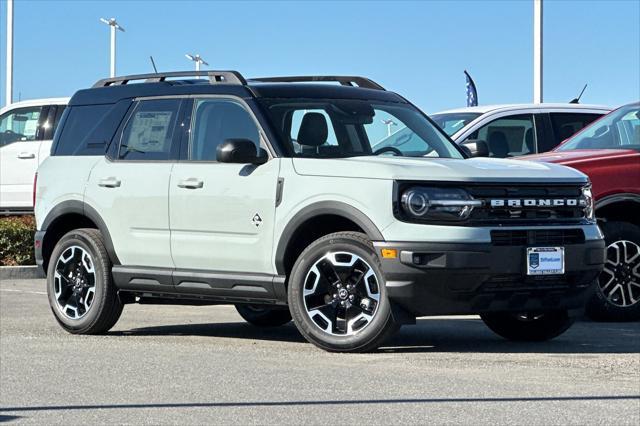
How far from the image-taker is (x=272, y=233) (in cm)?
973

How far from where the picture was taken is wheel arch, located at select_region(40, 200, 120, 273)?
10.9m

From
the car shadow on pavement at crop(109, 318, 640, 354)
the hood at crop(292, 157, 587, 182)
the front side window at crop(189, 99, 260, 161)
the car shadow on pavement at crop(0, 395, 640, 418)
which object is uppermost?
the front side window at crop(189, 99, 260, 161)

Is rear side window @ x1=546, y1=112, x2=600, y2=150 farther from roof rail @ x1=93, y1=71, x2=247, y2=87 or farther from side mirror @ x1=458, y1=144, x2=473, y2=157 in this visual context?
roof rail @ x1=93, y1=71, x2=247, y2=87

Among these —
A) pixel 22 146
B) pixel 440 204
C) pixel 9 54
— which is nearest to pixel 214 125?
pixel 440 204

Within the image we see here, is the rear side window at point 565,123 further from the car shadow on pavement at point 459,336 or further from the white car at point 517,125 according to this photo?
the car shadow on pavement at point 459,336

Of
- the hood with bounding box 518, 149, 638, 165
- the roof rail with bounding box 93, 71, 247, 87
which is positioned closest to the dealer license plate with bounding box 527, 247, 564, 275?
the hood with bounding box 518, 149, 638, 165

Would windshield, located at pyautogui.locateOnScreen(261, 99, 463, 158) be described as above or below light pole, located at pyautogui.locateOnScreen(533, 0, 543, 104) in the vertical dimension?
below

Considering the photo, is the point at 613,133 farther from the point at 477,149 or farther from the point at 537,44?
the point at 537,44

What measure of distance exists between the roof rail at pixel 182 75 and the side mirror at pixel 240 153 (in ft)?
2.53

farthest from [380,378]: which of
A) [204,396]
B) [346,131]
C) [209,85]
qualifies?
[209,85]

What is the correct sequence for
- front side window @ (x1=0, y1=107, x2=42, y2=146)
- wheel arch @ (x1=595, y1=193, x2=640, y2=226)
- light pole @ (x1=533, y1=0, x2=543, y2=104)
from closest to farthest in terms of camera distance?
wheel arch @ (x1=595, y1=193, x2=640, y2=226)
front side window @ (x1=0, y1=107, x2=42, y2=146)
light pole @ (x1=533, y1=0, x2=543, y2=104)

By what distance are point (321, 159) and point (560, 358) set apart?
6.79 feet

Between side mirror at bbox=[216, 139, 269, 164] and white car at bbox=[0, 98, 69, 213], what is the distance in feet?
41.4

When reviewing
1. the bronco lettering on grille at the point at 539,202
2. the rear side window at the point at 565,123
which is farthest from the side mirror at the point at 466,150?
the rear side window at the point at 565,123
